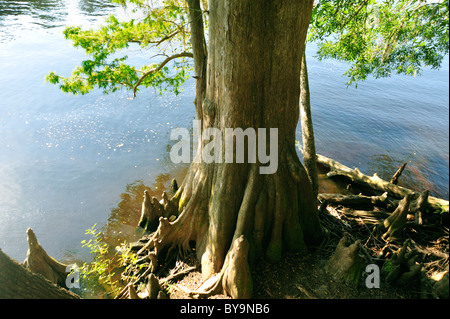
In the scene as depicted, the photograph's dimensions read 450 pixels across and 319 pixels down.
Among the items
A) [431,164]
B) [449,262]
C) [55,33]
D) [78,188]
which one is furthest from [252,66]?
[55,33]

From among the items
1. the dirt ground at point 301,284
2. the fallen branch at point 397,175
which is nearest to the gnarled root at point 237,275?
the dirt ground at point 301,284

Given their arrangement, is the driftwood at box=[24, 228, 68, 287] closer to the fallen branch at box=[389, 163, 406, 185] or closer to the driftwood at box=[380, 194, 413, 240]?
the driftwood at box=[380, 194, 413, 240]

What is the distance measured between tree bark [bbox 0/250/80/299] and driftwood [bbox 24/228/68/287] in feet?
8.99

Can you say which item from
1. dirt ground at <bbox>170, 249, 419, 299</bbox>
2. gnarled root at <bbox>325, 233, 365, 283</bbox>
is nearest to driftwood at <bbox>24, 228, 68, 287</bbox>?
dirt ground at <bbox>170, 249, 419, 299</bbox>

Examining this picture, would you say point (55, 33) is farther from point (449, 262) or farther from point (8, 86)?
point (449, 262)

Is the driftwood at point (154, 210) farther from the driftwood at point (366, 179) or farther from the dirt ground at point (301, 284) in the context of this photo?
the driftwood at point (366, 179)

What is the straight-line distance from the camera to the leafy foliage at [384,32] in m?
5.75

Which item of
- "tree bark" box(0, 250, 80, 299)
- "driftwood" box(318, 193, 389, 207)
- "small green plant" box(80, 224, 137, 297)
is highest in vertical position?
"tree bark" box(0, 250, 80, 299)

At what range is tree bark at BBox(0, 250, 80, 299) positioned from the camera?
2582 mm

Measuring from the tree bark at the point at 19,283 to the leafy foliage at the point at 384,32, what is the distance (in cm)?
712

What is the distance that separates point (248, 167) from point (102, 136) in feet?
33.1

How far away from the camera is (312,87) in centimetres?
1848

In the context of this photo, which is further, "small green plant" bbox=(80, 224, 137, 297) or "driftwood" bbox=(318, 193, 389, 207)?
"driftwood" bbox=(318, 193, 389, 207)
